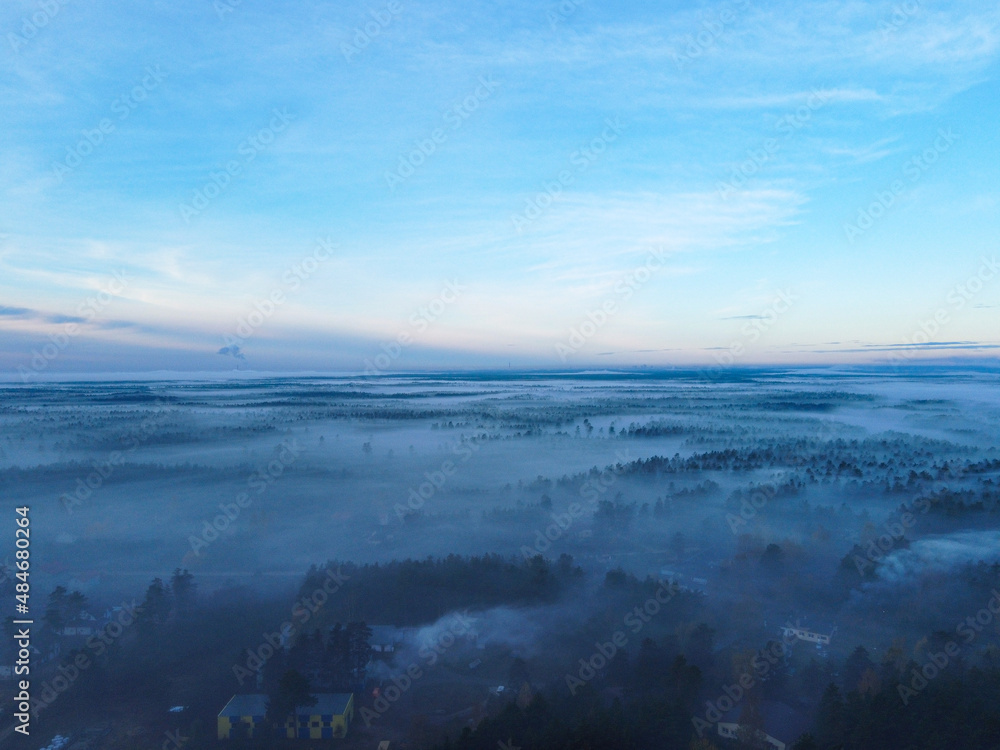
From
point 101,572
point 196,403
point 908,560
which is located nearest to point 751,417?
point 908,560

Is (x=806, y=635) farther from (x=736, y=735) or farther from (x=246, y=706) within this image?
(x=246, y=706)

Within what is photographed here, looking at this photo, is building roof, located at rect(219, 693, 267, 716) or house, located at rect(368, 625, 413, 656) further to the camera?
house, located at rect(368, 625, 413, 656)

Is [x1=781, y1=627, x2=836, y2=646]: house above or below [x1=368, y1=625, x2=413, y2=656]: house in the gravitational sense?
below

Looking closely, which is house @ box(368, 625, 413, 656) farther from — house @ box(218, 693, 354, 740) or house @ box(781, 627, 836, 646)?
house @ box(781, 627, 836, 646)

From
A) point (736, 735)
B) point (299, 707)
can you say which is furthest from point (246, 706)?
A: point (736, 735)

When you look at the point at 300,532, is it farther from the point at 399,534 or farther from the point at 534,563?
the point at 534,563

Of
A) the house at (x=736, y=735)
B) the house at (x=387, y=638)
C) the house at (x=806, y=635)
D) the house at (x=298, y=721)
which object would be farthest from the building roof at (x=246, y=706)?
the house at (x=806, y=635)

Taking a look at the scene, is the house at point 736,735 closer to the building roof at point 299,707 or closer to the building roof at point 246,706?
the building roof at point 299,707

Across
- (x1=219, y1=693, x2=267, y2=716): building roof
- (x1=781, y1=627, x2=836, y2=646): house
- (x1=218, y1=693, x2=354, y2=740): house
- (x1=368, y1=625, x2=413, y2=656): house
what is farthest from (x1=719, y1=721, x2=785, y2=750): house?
(x1=219, y1=693, x2=267, y2=716): building roof
